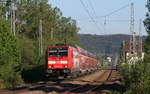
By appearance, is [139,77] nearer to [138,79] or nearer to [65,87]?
[138,79]

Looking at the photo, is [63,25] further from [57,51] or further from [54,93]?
[54,93]

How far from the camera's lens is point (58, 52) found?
46375 mm

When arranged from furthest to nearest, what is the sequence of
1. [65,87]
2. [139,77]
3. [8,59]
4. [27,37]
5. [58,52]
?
1. [27,37]
2. [8,59]
3. [58,52]
4. [65,87]
5. [139,77]

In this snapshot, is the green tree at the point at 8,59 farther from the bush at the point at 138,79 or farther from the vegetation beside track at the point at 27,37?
the bush at the point at 138,79

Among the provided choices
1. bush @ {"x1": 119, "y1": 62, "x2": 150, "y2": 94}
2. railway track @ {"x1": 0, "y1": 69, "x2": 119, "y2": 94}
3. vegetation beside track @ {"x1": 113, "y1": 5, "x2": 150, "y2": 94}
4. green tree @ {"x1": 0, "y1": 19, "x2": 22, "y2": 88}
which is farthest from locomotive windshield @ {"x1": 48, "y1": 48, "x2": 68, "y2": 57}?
bush @ {"x1": 119, "y1": 62, "x2": 150, "y2": 94}

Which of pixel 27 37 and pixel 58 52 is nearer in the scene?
pixel 58 52

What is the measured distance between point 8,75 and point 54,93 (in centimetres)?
1807

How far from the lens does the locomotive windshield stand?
46.2 meters

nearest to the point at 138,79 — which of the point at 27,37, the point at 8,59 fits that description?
the point at 8,59

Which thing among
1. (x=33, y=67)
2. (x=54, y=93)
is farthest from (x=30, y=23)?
(x=54, y=93)

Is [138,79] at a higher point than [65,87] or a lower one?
higher

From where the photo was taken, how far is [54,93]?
2912cm

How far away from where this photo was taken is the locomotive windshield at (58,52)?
152 feet

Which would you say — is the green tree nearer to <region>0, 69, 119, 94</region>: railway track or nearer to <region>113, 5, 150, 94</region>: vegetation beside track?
<region>0, 69, 119, 94</region>: railway track
